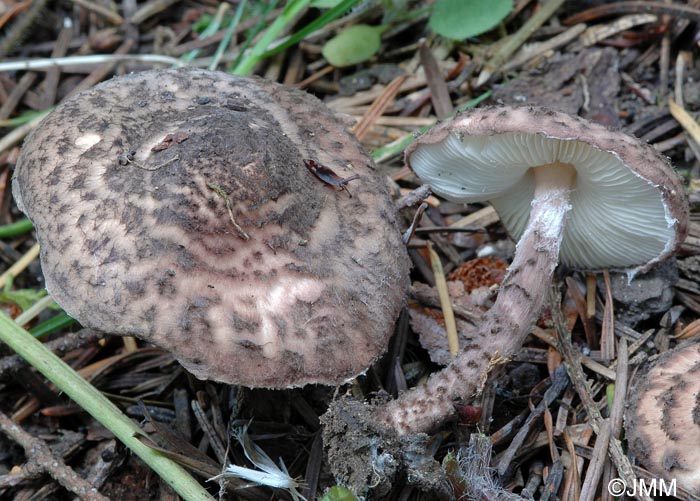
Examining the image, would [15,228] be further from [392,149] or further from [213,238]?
[392,149]

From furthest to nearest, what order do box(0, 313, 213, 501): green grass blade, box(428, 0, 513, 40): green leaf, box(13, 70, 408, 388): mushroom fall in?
box(428, 0, 513, 40): green leaf, box(0, 313, 213, 501): green grass blade, box(13, 70, 408, 388): mushroom

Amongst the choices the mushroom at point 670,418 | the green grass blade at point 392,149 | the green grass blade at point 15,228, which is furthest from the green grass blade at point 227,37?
the mushroom at point 670,418

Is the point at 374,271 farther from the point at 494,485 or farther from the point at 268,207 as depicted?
the point at 494,485

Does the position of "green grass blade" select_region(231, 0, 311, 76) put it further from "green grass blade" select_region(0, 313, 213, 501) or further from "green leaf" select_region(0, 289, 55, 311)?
"green grass blade" select_region(0, 313, 213, 501)

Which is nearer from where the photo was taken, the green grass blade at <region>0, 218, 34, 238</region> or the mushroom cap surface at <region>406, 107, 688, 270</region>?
the mushroom cap surface at <region>406, 107, 688, 270</region>

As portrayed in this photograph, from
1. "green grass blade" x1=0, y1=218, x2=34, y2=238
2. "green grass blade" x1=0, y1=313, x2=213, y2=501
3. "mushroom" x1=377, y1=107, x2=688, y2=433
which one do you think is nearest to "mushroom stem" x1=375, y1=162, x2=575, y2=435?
"mushroom" x1=377, y1=107, x2=688, y2=433

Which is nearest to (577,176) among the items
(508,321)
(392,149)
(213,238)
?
(508,321)
